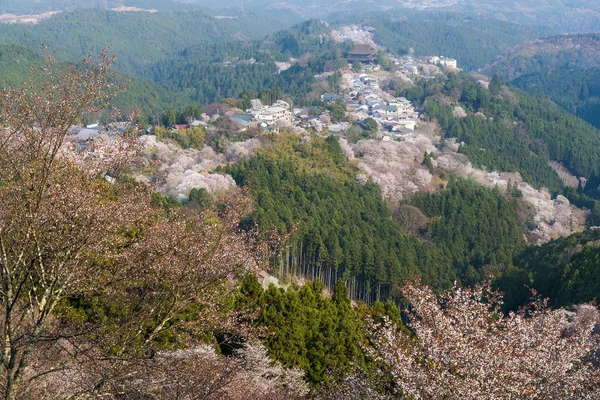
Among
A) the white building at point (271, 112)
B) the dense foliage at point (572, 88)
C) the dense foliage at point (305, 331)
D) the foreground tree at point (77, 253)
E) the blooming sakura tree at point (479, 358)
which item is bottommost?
the dense foliage at point (572, 88)

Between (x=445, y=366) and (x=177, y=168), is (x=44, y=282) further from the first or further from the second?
(x=177, y=168)

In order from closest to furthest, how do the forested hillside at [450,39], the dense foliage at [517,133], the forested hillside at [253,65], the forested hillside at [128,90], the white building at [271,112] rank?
1. the white building at [271,112]
2. the dense foliage at [517,133]
3. the forested hillside at [128,90]
4. the forested hillside at [253,65]
5. the forested hillside at [450,39]

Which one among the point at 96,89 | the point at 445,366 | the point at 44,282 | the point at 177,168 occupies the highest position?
the point at 96,89

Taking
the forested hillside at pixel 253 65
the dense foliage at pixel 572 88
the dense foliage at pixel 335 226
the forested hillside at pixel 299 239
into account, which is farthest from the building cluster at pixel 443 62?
the dense foliage at pixel 335 226

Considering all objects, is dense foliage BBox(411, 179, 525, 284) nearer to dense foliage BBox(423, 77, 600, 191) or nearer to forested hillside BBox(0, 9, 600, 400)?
forested hillside BBox(0, 9, 600, 400)

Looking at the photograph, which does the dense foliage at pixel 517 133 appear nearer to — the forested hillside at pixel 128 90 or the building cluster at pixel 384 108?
the building cluster at pixel 384 108

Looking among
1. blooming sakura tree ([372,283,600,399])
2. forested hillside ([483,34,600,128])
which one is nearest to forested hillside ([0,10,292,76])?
forested hillside ([483,34,600,128])

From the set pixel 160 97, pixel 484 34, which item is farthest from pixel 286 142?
pixel 484 34
